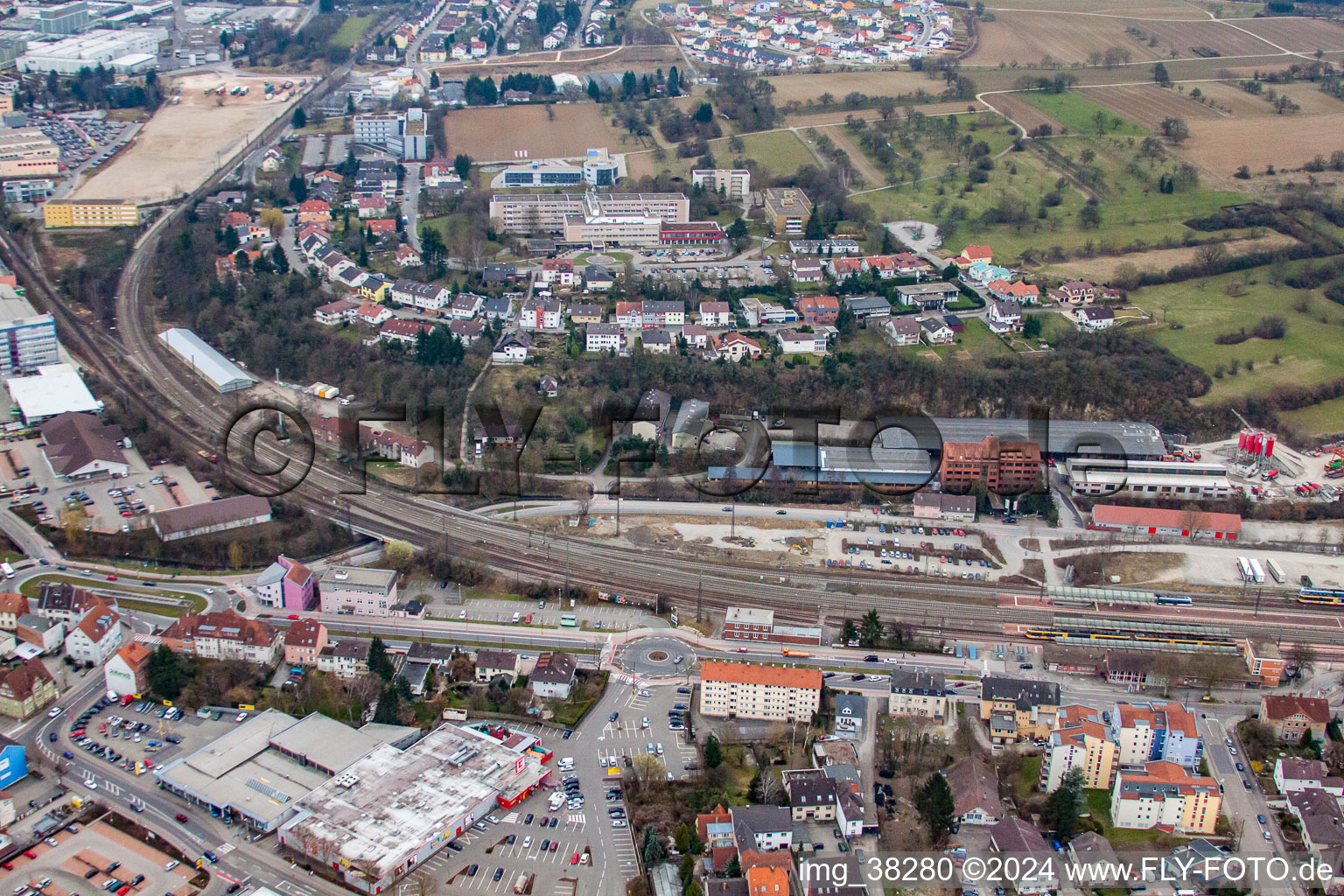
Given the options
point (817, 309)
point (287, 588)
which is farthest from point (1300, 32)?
point (287, 588)

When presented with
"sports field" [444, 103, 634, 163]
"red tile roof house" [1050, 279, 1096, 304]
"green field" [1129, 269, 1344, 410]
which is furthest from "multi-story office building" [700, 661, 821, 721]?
"sports field" [444, 103, 634, 163]

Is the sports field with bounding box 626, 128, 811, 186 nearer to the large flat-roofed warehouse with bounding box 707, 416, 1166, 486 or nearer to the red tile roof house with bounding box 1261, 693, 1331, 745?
the large flat-roofed warehouse with bounding box 707, 416, 1166, 486

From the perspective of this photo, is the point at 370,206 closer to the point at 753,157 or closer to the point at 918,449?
the point at 753,157

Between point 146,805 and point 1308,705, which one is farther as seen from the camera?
point 1308,705

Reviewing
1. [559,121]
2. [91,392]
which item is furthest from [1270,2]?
[91,392]

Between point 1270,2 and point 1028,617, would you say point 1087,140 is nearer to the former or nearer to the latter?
point 1270,2
